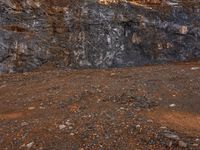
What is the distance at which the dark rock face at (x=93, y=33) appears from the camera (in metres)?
12.1

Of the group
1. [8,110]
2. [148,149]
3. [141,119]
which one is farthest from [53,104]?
[148,149]

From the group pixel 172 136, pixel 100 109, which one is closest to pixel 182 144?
pixel 172 136

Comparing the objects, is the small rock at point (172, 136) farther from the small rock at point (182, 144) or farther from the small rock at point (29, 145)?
the small rock at point (29, 145)

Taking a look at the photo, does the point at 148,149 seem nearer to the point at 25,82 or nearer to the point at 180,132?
the point at 180,132

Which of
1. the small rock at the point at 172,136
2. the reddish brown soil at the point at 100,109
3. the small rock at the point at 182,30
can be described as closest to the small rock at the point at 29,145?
the reddish brown soil at the point at 100,109

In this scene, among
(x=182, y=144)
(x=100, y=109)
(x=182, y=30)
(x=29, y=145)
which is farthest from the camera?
(x=182, y=30)

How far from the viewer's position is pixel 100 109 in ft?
27.6

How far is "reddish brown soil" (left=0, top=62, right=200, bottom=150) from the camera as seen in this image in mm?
7160

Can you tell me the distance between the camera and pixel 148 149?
6.87 meters

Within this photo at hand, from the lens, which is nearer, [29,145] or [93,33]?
[29,145]

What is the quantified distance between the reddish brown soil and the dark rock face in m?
0.83

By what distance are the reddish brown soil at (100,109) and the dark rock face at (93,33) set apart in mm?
829

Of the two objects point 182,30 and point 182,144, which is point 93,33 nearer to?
point 182,30

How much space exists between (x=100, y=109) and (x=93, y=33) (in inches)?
182
